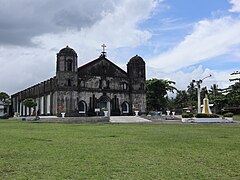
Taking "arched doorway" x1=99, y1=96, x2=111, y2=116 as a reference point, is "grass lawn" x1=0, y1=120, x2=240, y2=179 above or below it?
below

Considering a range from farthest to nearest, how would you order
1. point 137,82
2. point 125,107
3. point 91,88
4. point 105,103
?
point 137,82 → point 125,107 → point 105,103 → point 91,88

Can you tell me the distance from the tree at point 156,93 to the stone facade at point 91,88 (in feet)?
33.7

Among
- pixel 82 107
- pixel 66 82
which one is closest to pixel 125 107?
pixel 82 107

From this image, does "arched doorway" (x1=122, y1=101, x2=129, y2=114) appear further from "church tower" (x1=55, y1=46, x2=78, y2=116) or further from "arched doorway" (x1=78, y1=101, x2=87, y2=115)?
"church tower" (x1=55, y1=46, x2=78, y2=116)

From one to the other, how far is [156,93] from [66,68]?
2172 centimetres

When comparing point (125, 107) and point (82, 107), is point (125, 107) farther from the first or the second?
point (82, 107)

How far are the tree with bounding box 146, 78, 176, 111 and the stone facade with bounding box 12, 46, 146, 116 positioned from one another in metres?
10.3

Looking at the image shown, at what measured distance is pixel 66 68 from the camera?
4397 centimetres

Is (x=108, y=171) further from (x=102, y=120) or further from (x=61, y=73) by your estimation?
(x=61, y=73)

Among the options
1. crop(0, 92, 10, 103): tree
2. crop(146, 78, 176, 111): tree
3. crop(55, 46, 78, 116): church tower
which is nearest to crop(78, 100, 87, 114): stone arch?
crop(55, 46, 78, 116): church tower

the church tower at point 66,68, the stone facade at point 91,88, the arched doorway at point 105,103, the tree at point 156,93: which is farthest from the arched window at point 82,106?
the tree at point 156,93

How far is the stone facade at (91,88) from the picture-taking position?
4379cm

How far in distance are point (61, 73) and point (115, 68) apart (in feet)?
26.9

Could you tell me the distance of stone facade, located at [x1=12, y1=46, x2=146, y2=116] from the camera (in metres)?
43.8
